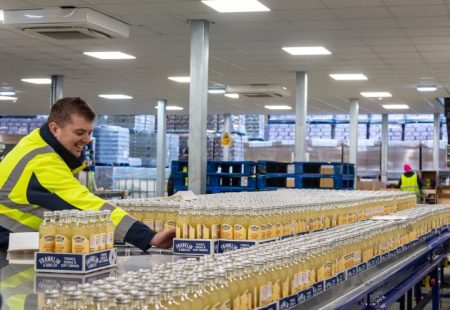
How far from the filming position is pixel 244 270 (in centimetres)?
242

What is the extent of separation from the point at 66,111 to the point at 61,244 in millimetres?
959

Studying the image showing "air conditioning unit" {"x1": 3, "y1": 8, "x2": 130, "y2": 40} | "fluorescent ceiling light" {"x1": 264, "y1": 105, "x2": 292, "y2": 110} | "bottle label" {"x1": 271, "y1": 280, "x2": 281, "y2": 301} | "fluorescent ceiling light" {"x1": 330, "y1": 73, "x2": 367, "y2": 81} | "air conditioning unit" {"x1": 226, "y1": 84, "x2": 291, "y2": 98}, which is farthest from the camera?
"fluorescent ceiling light" {"x1": 264, "y1": 105, "x2": 292, "y2": 110}

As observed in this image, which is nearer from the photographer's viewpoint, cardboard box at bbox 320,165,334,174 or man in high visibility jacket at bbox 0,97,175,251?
man in high visibility jacket at bbox 0,97,175,251

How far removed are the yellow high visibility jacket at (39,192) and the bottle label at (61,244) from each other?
1.70 ft

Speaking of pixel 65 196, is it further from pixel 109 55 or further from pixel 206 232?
pixel 109 55

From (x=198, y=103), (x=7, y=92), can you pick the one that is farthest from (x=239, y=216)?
(x=7, y=92)

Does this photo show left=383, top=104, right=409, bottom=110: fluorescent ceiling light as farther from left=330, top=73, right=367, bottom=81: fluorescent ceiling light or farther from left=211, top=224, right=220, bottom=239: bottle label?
left=211, top=224, right=220, bottom=239: bottle label

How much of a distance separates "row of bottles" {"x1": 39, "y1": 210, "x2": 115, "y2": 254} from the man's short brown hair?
79 centimetres

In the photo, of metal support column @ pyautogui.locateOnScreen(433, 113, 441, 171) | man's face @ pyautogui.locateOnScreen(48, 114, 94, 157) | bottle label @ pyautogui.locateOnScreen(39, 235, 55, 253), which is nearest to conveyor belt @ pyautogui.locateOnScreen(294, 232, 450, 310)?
bottle label @ pyautogui.locateOnScreen(39, 235, 55, 253)

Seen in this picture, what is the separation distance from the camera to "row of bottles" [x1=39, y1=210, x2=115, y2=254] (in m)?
2.81

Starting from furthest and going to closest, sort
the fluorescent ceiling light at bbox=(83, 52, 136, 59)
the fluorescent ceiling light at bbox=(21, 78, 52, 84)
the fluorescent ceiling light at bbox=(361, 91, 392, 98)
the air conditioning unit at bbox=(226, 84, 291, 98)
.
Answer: the fluorescent ceiling light at bbox=(361, 91, 392, 98) → the fluorescent ceiling light at bbox=(21, 78, 52, 84) → the air conditioning unit at bbox=(226, 84, 291, 98) → the fluorescent ceiling light at bbox=(83, 52, 136, 59)

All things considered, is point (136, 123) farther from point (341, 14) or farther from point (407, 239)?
point (407, 239)

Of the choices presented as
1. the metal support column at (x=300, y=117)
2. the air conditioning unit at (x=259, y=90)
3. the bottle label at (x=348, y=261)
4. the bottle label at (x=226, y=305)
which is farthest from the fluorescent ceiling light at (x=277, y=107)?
the bottle label at (x=226, y=305)

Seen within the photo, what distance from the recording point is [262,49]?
11891 mm
